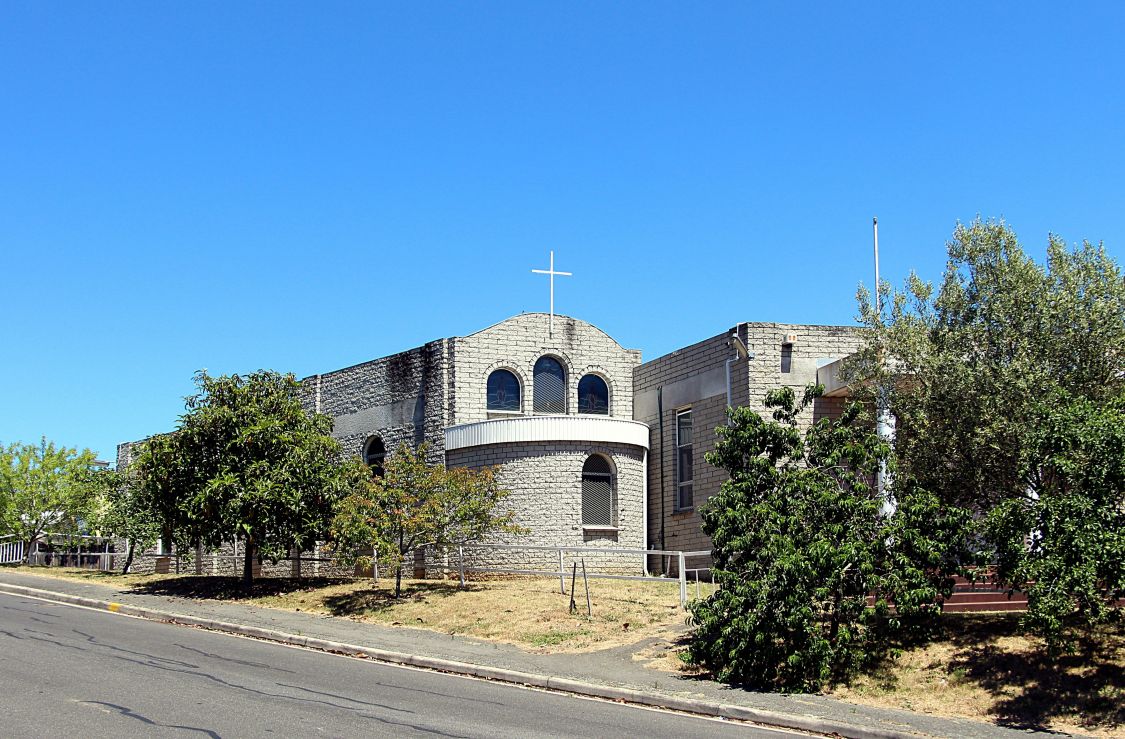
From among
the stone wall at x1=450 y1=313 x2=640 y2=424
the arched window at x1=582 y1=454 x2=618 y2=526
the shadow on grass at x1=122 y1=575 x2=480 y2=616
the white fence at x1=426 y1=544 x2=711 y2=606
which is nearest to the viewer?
the shadow on grass at x1=122 y1=575 x2=480 y2=616

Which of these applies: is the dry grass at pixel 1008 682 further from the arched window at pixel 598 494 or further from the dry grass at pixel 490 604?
the arched window at pixel 598 494

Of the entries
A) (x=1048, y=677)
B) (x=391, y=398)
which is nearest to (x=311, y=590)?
(x=391, y=398)

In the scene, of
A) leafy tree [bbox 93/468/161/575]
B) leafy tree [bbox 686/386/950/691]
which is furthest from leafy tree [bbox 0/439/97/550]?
leafy tree [bbox 686/386/950/691]

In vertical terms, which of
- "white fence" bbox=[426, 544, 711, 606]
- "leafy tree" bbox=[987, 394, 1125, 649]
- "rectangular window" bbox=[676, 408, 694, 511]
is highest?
"rectangular window" bbox=[676, 408, 694, 511]

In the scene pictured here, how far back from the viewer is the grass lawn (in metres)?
13.4

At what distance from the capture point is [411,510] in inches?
953

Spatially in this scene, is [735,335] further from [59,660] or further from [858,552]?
[59,660]

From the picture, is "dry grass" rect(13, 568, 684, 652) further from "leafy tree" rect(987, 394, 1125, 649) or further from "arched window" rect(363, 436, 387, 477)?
"leafy tree" rect(987, 394, 1125, 649)

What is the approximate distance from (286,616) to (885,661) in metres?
13.1

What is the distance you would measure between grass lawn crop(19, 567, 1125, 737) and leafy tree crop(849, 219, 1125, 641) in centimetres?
90

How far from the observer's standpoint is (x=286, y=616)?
23469 millimetres

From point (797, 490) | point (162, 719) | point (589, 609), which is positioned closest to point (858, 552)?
point (797, 490)

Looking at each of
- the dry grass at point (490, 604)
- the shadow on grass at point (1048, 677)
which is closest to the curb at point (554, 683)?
the shadow on grass at point (1048, 677)

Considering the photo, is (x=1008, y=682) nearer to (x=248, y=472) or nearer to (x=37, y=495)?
(x=248, y=472)
